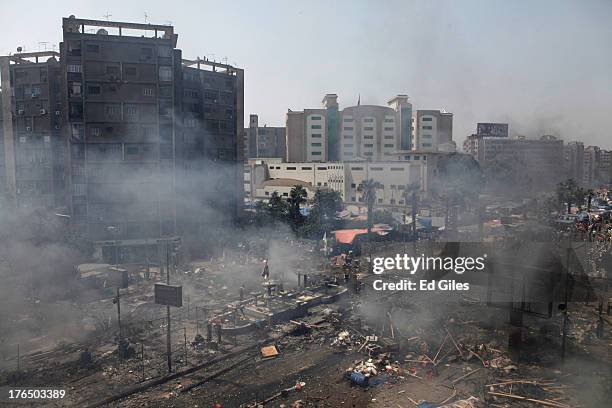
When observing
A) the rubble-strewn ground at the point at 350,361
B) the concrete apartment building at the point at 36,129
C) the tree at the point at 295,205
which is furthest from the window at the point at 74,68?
the rubble-strewn ground at the point at 350,361

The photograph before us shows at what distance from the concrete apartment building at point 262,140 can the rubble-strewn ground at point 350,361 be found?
1886 inches

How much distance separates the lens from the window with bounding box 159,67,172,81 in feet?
75.2

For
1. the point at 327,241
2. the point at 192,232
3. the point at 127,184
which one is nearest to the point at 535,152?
the point at 327,241

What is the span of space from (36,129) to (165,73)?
10231 millimetres

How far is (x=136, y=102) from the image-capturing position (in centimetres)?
2261

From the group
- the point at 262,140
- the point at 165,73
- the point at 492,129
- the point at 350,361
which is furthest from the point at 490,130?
the point at 350,361

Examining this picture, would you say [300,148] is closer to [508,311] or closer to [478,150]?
[478,150]

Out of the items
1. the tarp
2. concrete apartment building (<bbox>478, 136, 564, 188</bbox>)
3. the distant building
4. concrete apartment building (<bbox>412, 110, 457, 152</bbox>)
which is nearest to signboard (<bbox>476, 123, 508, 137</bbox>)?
the distant building

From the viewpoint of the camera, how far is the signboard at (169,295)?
31.7 ft

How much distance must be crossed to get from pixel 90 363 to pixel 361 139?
4152cm

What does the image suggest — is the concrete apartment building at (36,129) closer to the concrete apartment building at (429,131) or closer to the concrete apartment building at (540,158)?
the concrete apartment building at (429,131)

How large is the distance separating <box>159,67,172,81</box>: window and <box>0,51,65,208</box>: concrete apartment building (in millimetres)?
8336

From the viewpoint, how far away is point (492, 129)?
2421 inches

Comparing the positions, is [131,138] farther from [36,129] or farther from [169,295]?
[169,295]
